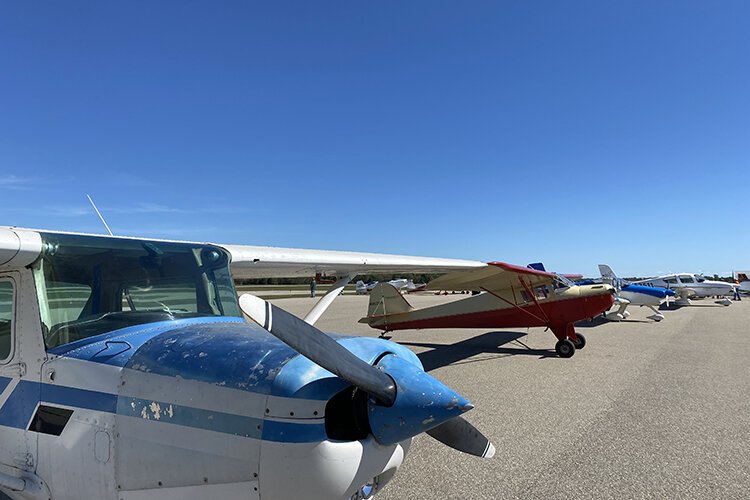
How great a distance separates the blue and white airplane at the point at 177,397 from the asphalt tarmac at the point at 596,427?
1567 mm

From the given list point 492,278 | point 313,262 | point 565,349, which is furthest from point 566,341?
point 313,262

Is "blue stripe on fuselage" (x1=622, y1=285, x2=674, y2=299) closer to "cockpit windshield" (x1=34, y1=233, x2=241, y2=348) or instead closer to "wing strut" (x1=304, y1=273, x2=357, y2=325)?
"wing strut" (x1=304, y1=273, x2=357, y2=325)

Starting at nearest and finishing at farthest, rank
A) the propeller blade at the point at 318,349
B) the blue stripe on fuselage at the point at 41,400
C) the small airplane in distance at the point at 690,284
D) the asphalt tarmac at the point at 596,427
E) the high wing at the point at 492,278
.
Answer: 1. the propeller blade at the point at 318,349
2. the blue stripe on fuselage at the point at 41,400
3. the asphalt tarmac at the point at 596,427
4. the high wing at the point at 492,278
5. the small airplane in distance at the point at 690,284

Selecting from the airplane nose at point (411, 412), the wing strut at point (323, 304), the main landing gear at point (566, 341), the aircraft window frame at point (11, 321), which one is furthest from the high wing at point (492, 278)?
the aircraft window frame at point (11, 321)

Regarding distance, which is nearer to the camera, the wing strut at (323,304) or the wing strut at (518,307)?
the wing strut at (323,304)

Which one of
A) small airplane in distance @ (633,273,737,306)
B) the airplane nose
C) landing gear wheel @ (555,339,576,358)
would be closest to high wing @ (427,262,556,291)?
landing gear wheel @ (555,339,576,358)

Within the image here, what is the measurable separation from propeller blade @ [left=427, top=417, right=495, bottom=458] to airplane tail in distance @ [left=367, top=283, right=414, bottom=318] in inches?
363

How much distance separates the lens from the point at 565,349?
10102mm

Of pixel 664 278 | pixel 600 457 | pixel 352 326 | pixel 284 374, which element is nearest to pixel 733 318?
pixel 664 278

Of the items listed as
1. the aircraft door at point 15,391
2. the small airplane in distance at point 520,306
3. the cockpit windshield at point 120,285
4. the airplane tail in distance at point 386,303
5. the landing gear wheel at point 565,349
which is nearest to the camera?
the aircraft door at point 15,391

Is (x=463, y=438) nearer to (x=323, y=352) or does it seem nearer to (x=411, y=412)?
(x=411, y=412)

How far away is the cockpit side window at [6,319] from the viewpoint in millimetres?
2678

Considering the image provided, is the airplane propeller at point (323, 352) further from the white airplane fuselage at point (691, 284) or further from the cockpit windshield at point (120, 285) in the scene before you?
the white airplane fuselage at point (691, 284)

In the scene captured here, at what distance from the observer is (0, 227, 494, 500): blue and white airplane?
6.13 ft
